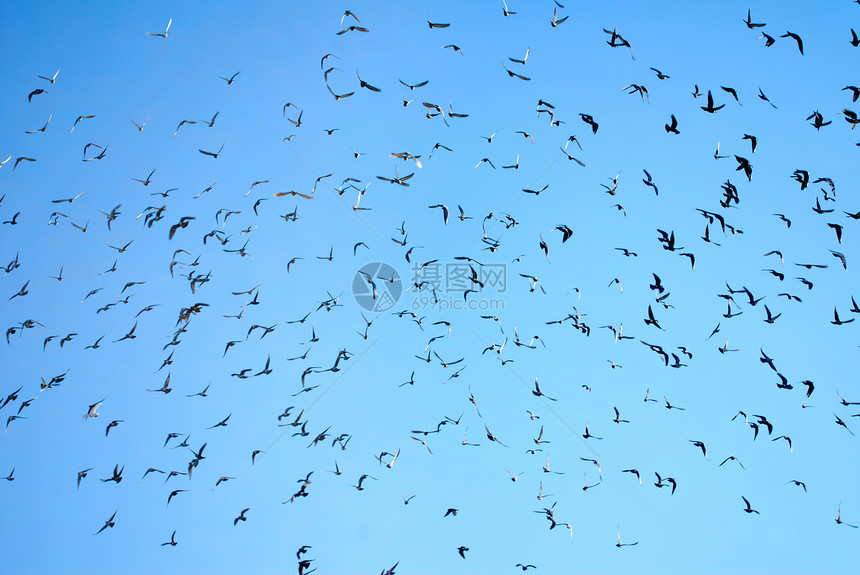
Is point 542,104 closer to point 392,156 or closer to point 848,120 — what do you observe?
point 392,156

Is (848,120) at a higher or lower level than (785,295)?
higher

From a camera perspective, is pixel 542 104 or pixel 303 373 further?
pixel 303 373

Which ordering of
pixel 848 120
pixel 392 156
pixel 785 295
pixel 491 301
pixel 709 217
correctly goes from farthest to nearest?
pixel 491 301
pixel 785 295
pixel 709 217
pixel 848 120
pixel 392 156

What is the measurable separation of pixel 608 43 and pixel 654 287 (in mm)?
6051

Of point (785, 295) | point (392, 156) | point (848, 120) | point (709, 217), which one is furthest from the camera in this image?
point (785, 295)

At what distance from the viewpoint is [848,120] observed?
583 inches

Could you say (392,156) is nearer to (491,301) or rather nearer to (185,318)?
(185,318)

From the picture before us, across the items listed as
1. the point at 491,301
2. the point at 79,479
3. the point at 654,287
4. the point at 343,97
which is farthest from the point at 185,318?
the point at 654,287

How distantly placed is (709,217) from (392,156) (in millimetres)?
8119

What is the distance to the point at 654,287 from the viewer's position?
15891 millimetres

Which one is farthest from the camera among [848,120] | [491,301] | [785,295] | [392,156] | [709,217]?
[491,301]

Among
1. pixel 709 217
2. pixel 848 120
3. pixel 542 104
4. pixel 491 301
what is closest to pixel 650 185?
pixel 709 217

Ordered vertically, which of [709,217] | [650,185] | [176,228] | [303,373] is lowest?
[303,373]

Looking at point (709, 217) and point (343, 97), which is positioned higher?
point (343, 97)
